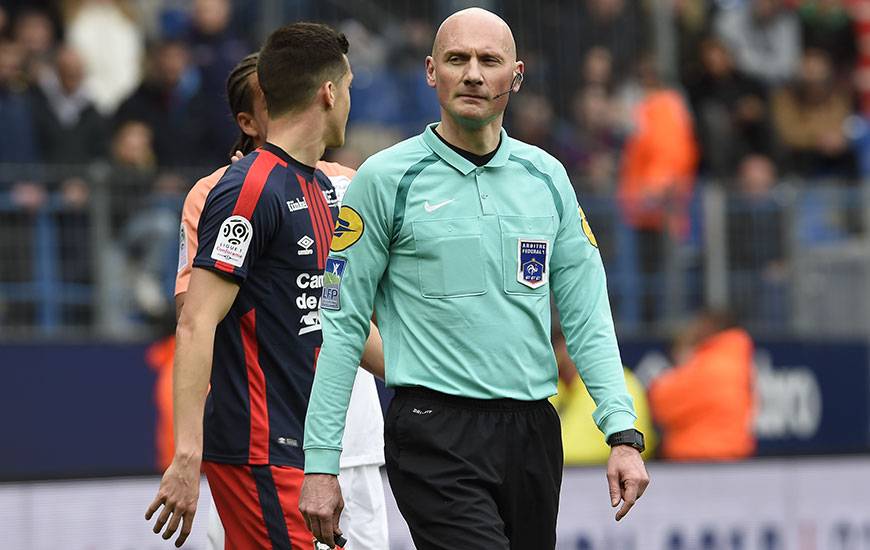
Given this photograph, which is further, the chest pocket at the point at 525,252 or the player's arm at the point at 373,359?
the player's arm at the point at 373,359

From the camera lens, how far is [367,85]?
573 inches

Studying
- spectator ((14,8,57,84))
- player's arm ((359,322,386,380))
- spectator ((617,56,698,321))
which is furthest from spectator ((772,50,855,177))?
player's arm ((359,322,386,380))

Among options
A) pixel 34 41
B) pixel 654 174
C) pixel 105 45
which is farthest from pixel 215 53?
pixel 654 174

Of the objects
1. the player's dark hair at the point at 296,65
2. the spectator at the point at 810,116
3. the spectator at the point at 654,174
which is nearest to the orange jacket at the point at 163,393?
the spectator at the point at 654,174

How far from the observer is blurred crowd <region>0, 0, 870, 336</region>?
11.6m

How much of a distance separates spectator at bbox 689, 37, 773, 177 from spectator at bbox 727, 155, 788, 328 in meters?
1.91

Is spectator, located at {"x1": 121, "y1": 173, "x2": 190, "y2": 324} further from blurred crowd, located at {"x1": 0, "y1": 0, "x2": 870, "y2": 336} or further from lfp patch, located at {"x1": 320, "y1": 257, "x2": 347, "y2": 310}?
lfp patch, located at {"x1": 320, "y1": 257, "x2": 347, "y2": 310}

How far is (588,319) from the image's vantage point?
493cm

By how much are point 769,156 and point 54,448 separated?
7863 mm

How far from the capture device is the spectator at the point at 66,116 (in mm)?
12141

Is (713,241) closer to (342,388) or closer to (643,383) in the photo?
(643,383)

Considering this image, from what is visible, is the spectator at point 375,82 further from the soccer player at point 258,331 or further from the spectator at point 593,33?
the soccer player at point 258,331

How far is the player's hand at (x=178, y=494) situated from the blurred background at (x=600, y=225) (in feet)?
9.68

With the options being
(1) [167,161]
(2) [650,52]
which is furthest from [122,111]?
(2) [650,52]
